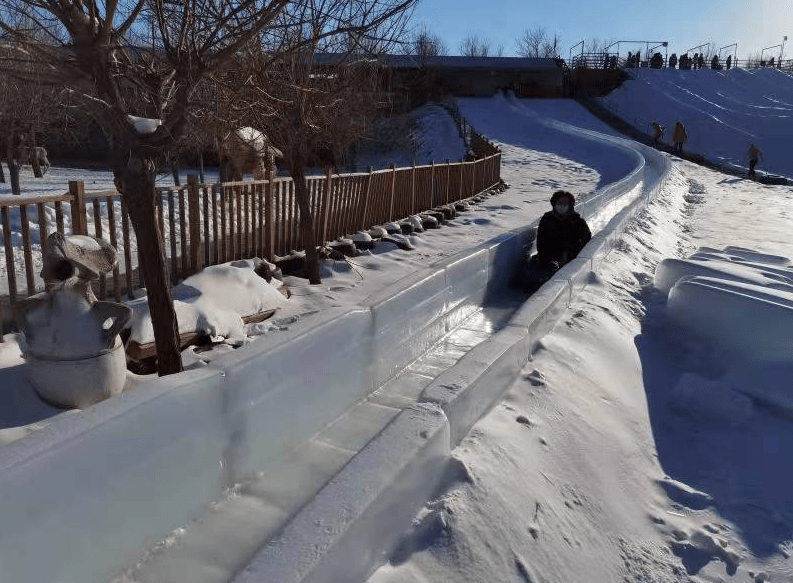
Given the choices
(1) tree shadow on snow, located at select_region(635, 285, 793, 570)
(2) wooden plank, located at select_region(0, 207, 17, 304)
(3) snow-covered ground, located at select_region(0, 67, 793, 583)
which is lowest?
(1) tree shadow on snow, located at select_region(635, 285, 793, 570)

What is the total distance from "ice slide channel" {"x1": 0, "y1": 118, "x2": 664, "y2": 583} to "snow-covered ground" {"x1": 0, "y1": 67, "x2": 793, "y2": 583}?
8.7 inches

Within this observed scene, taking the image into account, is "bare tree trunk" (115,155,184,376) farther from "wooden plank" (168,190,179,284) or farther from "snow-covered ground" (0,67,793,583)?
"wooden plank" (168,190,179,284)

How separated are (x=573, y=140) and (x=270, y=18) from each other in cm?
3051

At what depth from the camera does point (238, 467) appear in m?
3.00

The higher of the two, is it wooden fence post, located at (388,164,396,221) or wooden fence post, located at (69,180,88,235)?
wooden fence post, located at (69,180,88,235)

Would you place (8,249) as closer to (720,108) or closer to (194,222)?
(194,222)

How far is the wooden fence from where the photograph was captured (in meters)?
5.22

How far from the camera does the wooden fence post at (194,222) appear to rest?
6977 millimetres

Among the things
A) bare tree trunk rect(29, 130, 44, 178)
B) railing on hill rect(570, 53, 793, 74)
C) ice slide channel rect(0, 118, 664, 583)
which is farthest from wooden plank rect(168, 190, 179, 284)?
railing on hill rect(570, 53, 793, 74)

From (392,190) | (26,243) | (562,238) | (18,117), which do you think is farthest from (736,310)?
(18,117)

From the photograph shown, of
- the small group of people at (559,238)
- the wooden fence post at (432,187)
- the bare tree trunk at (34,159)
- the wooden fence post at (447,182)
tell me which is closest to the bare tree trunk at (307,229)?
the small group of people at (559,238)

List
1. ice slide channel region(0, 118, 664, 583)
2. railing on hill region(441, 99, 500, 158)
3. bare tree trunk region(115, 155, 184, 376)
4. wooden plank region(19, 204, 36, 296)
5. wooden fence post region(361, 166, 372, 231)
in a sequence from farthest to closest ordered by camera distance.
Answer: railing on hill region(441, 99, 500, 158) < wooden fence post region(361, 166, 372, 231) < wooden plank region(19, 204, 36, 296) < bare tree trunk region(115, 155, 184, 376) < ice slide channel region(0, 118, 664, 583)

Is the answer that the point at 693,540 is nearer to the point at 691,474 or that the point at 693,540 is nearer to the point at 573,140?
the point at 691,474

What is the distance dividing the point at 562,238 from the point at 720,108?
1745 inches
